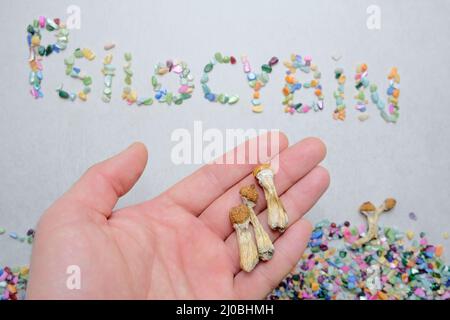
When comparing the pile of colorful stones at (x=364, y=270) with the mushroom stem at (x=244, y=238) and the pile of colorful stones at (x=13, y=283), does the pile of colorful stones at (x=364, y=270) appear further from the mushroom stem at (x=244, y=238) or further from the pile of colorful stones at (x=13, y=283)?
the pile of colorful stones at (x=13, y=283)

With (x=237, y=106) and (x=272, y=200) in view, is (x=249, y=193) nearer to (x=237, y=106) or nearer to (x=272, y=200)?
(x=272, y=200)

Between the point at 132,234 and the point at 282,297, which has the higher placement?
the point at 132,234

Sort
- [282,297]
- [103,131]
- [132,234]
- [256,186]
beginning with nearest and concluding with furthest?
[132,234] < [256,186] < [282,297] < [103,131]

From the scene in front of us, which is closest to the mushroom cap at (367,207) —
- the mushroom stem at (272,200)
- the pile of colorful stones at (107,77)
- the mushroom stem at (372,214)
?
the mushroom stem at (372,214)

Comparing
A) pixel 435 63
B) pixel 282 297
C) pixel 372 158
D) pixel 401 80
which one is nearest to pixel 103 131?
pixel 282 297

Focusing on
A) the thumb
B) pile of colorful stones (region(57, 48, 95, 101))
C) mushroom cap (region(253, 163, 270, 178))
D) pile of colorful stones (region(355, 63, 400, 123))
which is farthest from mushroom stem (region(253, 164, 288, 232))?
pile of colorful stones (region(57, 48, 95, 101))

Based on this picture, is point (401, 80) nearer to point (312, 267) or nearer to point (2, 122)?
point (312, 267)
